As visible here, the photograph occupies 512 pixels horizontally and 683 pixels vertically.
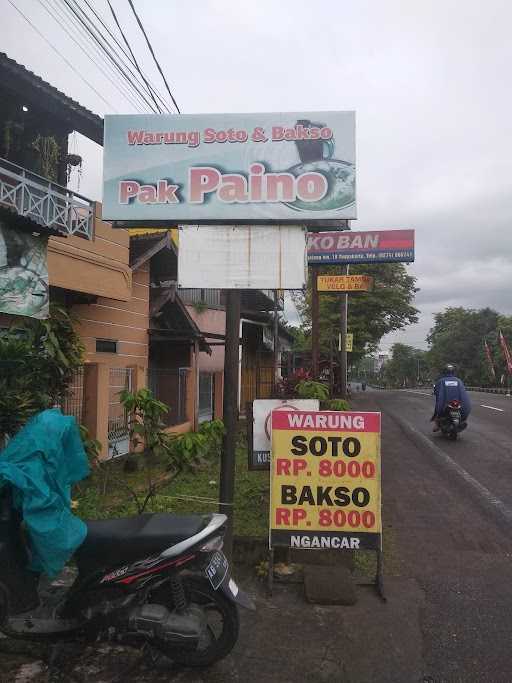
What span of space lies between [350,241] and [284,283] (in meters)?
10.8

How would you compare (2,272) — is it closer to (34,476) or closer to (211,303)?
(34,476)

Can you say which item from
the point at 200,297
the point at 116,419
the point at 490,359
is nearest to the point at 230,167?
the point at 116,419

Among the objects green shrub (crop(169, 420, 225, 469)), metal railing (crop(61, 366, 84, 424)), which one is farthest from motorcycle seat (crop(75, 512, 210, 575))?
metal railing (crop(61, 366, 84, 424))

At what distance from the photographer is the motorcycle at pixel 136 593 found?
3129 millimetres

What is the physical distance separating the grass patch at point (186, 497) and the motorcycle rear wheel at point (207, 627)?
1912mm

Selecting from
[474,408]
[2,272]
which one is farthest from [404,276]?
[2,272]

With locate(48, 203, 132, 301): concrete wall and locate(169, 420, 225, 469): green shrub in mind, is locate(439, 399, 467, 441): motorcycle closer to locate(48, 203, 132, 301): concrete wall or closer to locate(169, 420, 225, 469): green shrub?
locate(48, 203, 132, 301): concrete wall

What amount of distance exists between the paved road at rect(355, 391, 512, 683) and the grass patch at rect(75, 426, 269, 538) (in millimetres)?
1554

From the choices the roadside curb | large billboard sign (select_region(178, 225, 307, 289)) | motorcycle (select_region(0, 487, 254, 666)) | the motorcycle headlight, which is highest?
large billboard sign (select_region(178, 225, 307, 289))

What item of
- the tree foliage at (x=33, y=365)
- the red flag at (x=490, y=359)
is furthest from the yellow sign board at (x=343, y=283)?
the red flag at (x=490, y=359)

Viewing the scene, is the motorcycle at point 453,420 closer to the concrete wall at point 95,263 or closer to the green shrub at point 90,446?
the concrete wall at point 95,263

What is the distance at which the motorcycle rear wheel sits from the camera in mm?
3228

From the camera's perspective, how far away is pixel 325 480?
452 centimetres

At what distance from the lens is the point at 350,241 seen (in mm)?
15195
